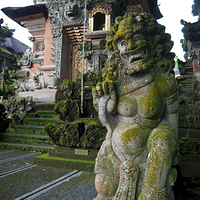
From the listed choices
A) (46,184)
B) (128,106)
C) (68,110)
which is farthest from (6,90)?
(128,106)

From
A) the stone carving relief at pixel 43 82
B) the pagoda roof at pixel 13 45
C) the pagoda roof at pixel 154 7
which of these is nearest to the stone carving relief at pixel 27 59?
the stone carving relief at pixel 43 82

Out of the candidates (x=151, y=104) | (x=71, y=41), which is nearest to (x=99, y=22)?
(x=71, y=41)

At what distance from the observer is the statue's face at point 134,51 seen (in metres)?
2.04

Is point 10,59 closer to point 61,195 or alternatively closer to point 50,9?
point 50,9

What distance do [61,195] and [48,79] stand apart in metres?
9.25

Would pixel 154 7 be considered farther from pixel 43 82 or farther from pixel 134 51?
pixel 134 51

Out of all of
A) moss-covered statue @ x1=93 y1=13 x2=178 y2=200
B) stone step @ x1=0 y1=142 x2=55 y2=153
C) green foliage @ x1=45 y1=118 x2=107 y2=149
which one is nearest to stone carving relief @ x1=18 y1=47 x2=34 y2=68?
stone step @ x1=0 y1=142 x2=55 y2=153

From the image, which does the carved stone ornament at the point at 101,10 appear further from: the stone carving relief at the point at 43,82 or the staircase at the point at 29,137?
the staircase at the point at 29,137

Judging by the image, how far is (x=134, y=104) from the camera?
2.09m

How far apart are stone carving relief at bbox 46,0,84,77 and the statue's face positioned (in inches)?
412

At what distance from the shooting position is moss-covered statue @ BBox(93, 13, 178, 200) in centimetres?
195

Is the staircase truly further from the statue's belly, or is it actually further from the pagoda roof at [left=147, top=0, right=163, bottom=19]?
the pagoda roof at [left=147, top=0, right=163, bottom=19]

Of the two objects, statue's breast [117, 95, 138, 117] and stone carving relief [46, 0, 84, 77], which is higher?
stone carving relief [46, 0, 84, 77]

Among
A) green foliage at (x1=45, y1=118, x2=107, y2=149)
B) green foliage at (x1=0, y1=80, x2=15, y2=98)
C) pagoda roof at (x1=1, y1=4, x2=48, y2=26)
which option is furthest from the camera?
pagoda roof at (x1=1, y1=4, x2=48, y2=26)
